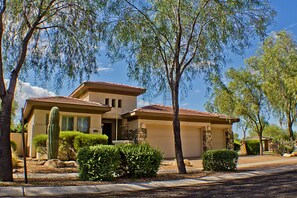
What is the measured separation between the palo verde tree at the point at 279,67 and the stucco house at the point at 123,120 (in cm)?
466

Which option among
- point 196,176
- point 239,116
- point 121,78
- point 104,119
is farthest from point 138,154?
point 239,116

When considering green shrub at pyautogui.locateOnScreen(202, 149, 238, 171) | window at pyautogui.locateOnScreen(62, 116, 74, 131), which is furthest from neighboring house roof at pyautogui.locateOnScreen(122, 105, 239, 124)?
green shrub at pyautogui.locateOnScreen(202, 149, 238, 171)

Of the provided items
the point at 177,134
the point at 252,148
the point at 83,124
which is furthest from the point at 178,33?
the point at 252,148

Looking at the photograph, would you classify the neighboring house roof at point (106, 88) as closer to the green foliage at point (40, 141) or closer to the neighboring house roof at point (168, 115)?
the neighboring house roof at point (168, 115)

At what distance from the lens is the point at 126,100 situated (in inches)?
1033

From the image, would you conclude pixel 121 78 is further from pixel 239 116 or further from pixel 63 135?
pixel 239 116

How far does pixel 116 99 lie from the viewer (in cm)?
2591

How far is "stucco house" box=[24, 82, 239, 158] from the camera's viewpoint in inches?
832

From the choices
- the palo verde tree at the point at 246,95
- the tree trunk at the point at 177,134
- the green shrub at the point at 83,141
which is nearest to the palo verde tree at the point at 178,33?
the tree trunk at the point at 177,134

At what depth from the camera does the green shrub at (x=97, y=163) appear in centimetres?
1047

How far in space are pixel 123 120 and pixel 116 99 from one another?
195 centimetres

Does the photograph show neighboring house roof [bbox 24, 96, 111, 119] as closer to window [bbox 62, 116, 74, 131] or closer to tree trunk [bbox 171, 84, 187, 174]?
window [bbox 62, 116, 74, 131]

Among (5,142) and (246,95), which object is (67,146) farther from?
(246,95)

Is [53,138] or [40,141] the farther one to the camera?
[40,141]
